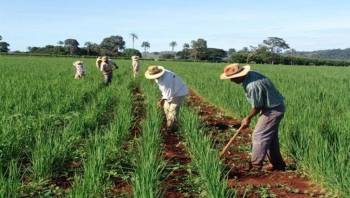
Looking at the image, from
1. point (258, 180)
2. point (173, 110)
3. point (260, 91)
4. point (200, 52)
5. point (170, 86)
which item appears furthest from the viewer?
point (200, 52)

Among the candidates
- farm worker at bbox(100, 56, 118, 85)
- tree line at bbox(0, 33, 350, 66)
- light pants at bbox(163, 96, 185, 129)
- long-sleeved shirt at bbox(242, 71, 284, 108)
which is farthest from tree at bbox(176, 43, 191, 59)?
long-sleeved shirt at bbox(242, 71, 284, 108)

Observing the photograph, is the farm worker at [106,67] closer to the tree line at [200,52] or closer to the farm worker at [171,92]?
the farm worker at [171,92]

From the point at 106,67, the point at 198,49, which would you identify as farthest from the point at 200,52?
the point at 106,67

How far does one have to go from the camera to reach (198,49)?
295 ft

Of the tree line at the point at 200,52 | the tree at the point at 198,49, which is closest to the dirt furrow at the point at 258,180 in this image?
the tree line at the point at 200,52

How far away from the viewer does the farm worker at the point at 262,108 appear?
16.8ft

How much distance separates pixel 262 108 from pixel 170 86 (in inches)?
101

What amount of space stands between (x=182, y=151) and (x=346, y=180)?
9.24 feet

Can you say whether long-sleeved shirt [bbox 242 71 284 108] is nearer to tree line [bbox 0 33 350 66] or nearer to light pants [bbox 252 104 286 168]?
light pants [bbox 252 104 286 168]

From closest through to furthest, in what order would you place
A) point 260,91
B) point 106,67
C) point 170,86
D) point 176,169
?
point 260,91, point 176,169, point 170,86, point 106,67

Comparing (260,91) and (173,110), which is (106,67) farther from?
(260,91)

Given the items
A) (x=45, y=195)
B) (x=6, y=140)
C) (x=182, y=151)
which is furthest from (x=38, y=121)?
(x=45, y=195)

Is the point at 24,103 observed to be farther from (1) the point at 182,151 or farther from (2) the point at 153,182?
(2) the point at 153,182

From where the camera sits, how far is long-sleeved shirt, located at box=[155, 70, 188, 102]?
24.7ft
